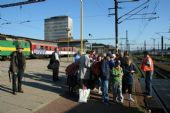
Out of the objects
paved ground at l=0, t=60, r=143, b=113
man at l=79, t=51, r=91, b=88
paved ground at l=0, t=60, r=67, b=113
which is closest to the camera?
paved ground at l=0, t=60, r=67, b=113

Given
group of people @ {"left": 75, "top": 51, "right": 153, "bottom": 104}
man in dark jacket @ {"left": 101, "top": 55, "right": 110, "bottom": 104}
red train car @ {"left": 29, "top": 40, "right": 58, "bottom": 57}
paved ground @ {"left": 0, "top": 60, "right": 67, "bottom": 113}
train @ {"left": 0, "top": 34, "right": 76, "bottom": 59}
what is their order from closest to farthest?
1. paved ground @ {"left": 0, "top": 60, "right": 67, "bottom": 113}
2. man in dark jacket @ {"left": 101, "top": 55, "right": 110, "bottom": 104}
3. group of people @ {"left": 75, "top": 51, "right": 153, "bottom": 104}
4. train @ {"left": 0, "top": 34, "right": 76, "bottom": 59}
5. red train car @ {"left": 29, "top": 40, "right": 58, "bottom": 57}

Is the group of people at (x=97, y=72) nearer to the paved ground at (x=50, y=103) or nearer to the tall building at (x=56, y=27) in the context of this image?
the paved ground at (x=50, y=103)

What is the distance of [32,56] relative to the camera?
52500 millimetres

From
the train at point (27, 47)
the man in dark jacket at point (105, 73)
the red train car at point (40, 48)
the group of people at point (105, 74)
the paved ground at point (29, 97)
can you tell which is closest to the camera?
the paved ground at point (29, 97)

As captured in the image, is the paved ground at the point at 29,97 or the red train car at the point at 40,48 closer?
the paved ground at the point at 29,97

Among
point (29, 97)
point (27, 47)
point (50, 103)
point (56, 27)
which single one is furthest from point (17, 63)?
point (56, 27)

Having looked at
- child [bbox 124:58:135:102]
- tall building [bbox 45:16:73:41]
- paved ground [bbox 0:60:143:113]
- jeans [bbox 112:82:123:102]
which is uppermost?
tall building [bbox 45:16:73:41]

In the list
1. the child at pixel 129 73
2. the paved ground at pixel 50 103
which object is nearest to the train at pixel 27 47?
the paved ground at pixel 50 103

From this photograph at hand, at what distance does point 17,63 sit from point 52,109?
2889 millimetres

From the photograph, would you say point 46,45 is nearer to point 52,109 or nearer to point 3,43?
point 3,43

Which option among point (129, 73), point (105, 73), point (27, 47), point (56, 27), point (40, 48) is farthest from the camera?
point (56, 27)

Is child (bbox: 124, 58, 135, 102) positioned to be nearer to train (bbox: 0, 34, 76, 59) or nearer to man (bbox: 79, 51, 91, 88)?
man (bbox: 79, 51, 91, 88)

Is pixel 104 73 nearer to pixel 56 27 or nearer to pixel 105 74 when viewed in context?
pixel 105 74

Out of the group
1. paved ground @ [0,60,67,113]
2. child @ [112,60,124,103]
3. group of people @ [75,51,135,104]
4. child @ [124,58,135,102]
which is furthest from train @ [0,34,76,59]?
child @ [112,60,124,103]
